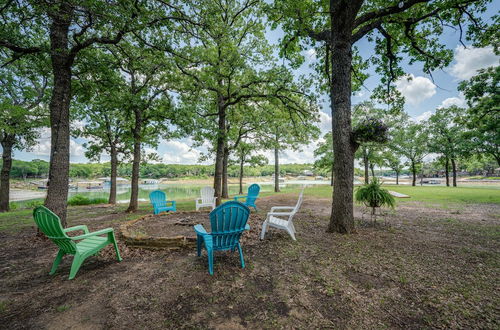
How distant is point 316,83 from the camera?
6.94m

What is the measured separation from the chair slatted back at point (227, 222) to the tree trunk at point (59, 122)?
13.6 feet

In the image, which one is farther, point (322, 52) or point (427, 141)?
point (427, 141)

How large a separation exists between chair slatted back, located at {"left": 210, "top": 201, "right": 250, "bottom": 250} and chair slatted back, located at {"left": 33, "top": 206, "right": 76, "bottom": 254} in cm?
193

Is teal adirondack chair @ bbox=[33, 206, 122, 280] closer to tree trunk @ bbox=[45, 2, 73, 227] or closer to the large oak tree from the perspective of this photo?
tree trunk @ bbox=[45, 2, 73, 227]

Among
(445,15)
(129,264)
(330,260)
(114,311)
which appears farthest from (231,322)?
(445,15)

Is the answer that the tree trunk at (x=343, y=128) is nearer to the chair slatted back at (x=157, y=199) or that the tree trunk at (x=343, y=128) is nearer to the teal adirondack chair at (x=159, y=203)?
the teal adirondack chair at (x=159, y=203)

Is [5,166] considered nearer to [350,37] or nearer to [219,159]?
[219,159]

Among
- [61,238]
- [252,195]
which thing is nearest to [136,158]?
[252,195]

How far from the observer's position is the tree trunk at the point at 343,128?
427cm

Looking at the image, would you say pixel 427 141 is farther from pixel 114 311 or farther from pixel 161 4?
pixel 114 311

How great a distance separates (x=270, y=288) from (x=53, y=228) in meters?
3.03

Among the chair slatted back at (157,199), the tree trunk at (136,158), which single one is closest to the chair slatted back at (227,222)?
the chair slatted back at (157,199)

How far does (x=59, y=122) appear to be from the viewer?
14.7 ft

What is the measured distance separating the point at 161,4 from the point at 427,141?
99.8ft
